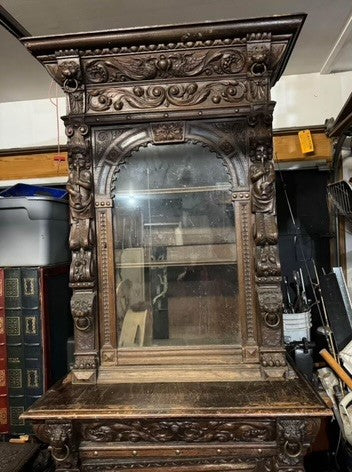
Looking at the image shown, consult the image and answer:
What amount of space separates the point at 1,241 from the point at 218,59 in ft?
4.86

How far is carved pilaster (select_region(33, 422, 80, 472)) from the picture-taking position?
4.32 ft

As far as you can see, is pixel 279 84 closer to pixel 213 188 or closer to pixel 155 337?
pixel 213 188

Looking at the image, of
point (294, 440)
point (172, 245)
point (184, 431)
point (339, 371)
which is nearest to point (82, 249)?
point (172, 245)

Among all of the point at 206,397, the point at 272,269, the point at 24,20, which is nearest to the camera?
the point at 206,397

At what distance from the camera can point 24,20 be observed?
5.72ft

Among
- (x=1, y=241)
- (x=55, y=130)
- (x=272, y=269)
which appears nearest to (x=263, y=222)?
(x=272, y=269)

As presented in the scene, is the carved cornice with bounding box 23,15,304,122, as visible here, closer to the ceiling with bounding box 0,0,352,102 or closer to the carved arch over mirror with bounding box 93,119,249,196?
the carved arch over mirror with bounding box 93,119,249,196

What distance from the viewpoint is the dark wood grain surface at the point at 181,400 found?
1.25 m

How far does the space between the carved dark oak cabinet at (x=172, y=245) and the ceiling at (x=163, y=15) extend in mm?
338

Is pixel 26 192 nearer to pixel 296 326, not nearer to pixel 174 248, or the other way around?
pixel 174 248

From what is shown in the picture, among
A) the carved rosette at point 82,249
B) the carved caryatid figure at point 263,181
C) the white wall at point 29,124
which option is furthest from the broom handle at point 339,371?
the white wall at point 29,124

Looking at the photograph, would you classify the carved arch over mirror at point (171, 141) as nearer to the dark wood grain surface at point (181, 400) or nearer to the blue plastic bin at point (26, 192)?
the blue plastic bin at point (26, 192)

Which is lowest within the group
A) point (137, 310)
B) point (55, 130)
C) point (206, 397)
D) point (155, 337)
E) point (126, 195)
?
point (206, 397)

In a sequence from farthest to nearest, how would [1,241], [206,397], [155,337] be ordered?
[1,241]
[155,337]
[206,397]
